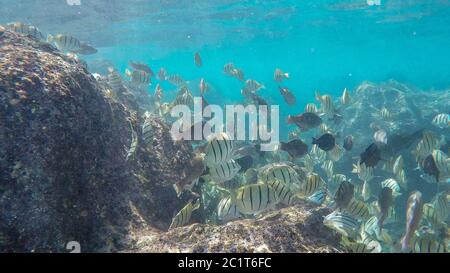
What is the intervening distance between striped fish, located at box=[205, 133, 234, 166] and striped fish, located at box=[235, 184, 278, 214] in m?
0.69

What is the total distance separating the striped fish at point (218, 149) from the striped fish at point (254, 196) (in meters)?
0.69

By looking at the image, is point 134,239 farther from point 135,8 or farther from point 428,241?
point 135,8

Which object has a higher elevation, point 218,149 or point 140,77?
point 140,77

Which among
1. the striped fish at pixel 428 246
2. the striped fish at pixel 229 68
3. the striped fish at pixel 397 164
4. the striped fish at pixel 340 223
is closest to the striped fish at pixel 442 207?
the striped fish at pixel 397 164

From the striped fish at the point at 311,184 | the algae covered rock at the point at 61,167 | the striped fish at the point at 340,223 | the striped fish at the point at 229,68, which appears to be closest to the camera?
the algae covered rock at the point at 61,167

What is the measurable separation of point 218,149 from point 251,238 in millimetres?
1374

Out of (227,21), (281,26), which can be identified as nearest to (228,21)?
(227,21)

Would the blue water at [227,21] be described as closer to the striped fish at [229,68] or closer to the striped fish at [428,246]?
the striped fish at [229,68]

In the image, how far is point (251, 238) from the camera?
3430mm

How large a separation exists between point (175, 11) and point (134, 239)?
99.7ft

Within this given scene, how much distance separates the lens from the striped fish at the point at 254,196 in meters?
3.90

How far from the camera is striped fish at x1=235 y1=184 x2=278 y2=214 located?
3.90m

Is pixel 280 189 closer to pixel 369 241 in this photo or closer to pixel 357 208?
pixel 357 208
